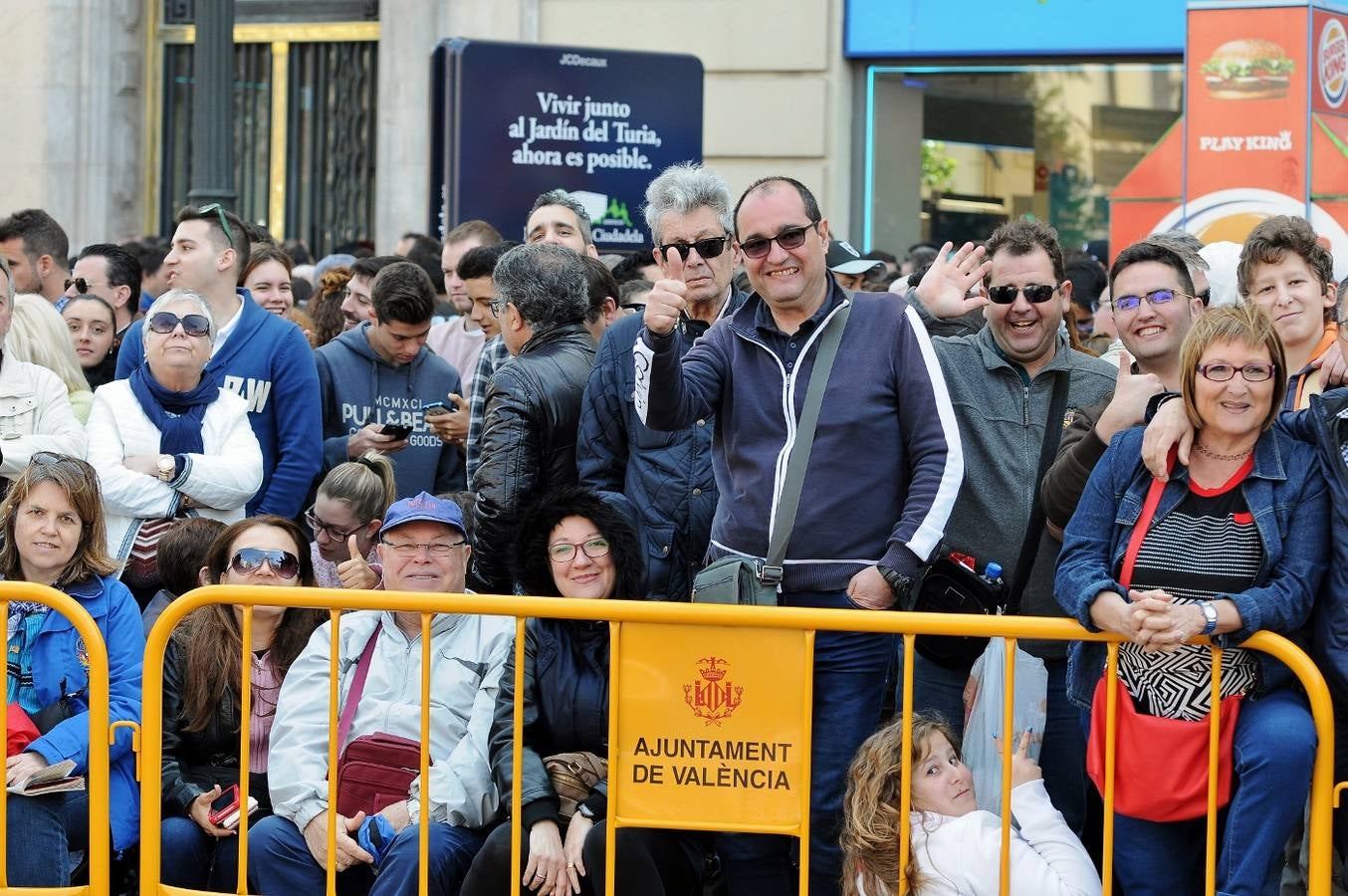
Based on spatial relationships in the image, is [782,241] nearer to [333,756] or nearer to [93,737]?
[333,756]

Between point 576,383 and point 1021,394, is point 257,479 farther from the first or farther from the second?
point 1021,394

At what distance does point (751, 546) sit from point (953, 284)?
39.7 inches

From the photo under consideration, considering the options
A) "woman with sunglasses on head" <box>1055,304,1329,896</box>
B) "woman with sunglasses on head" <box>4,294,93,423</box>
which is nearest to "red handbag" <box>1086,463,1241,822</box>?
"woman with sunglasses on head" <box>1055,304,1329,896</box>

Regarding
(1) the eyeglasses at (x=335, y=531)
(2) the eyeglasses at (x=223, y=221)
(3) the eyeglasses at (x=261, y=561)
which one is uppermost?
(2) the eyeglasses at (x=223, y=221)

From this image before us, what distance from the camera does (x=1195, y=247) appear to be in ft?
19.9

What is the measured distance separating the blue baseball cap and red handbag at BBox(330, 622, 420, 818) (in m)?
0.69

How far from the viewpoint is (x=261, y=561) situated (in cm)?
585

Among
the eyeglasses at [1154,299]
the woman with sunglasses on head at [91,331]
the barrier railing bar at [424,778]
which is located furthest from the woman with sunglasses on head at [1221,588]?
the woman with sunglasses on head at [91,331]

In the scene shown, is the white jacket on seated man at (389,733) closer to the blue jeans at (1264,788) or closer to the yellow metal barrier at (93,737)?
the yellow metal barrier at (93,737)

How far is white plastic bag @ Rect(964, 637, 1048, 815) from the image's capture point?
5.10 meters

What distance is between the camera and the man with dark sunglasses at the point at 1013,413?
5.27 m

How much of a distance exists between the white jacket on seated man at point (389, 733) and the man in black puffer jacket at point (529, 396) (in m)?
0.49

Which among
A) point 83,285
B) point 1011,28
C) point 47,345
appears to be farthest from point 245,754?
point 1011,28

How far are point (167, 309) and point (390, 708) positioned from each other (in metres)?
2.05
